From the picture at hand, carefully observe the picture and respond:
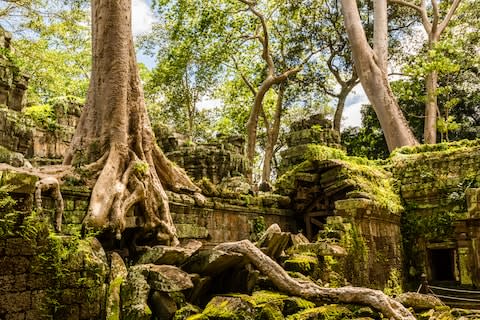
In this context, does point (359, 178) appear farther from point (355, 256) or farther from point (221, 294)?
point (221, 294)

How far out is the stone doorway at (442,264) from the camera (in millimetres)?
12594

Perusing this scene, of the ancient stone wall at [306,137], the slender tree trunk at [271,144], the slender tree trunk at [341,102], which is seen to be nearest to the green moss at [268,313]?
the ancient stone wall at [306,137]

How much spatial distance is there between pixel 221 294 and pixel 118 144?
388 centimetres

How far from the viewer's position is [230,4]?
20.1 meters

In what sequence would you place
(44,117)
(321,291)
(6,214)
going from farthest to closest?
(44,117), (321,291), (6,214)

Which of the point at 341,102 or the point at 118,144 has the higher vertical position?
the point at 341,102

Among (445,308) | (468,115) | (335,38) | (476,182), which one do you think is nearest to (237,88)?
(335,38)

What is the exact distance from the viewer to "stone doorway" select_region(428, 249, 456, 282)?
12.6 metres

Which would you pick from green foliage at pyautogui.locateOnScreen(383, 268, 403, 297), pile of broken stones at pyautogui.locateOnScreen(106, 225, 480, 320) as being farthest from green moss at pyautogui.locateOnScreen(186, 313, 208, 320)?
green foliage at pyautogui.locateOnScreen(383, 268, 403, 297)

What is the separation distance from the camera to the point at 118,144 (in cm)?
841

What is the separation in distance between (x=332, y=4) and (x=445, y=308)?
65.8ft

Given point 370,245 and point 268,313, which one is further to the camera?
point 370,245

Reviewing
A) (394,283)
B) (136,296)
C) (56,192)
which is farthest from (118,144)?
(394,283)

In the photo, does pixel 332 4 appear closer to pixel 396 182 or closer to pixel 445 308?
pixel 396 182
